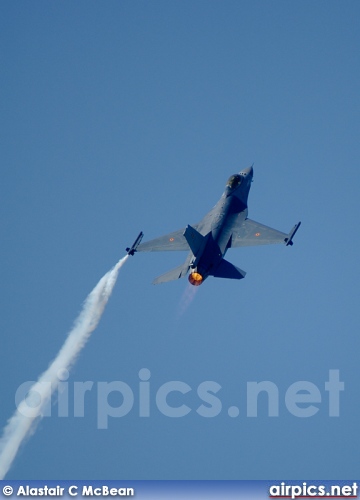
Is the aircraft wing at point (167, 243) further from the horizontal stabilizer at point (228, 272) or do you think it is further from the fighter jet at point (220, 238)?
the horizontal stabilizer at point (228, 272)

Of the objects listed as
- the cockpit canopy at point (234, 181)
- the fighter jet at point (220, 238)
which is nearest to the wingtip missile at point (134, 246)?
the fighter jet at point (220, 238)

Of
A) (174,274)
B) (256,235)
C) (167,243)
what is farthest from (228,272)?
(167,243)

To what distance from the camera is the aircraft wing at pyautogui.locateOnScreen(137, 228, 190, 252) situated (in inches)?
2346

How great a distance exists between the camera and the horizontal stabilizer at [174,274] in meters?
55.2

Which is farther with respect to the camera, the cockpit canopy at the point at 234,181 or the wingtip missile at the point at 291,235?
the cockpit canopy at the point at 234,181

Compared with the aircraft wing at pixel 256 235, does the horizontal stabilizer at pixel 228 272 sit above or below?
below

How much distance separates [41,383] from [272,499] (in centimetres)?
1668

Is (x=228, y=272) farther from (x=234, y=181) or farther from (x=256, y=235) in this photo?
(x=234, y=181)

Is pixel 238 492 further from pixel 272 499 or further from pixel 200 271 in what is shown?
pixel 200 271

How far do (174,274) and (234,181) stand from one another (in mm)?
7661

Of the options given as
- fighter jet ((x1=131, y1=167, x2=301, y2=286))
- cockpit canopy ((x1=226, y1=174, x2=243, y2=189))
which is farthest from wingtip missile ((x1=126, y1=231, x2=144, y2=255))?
cockpit canopy ((x1=226, y1=174, x2=243, y2=189))

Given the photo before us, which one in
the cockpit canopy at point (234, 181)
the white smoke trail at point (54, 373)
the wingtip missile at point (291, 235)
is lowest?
the white smoke trail at point (54, 373)

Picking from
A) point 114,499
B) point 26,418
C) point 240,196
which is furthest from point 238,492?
point 240,196

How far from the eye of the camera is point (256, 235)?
58.3 m
